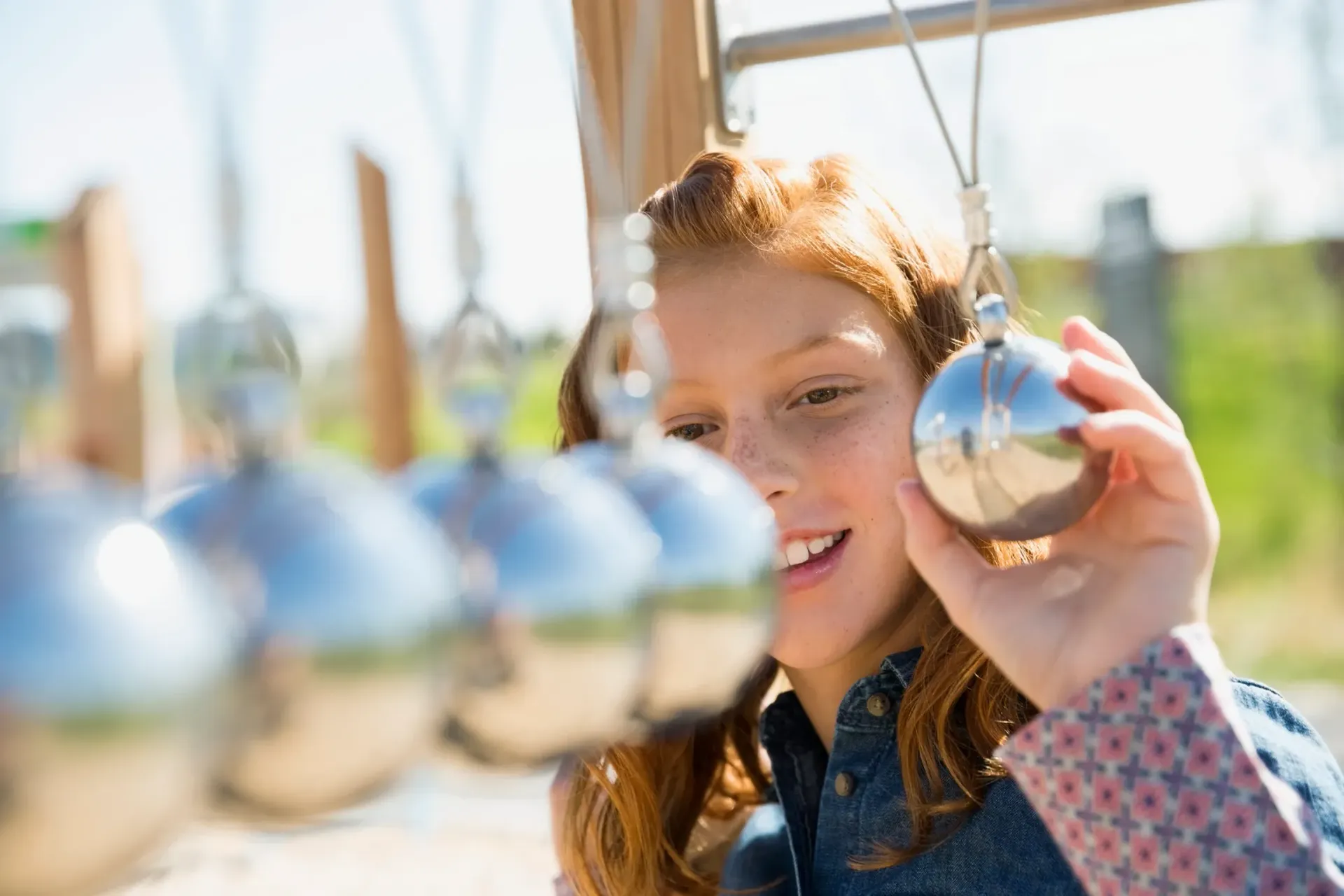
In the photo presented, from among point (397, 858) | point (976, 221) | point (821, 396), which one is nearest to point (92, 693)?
point (976, 221)

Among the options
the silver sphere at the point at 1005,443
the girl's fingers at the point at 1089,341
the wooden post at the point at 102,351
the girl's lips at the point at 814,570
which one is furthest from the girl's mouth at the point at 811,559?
the wooden post at the point at 102,351

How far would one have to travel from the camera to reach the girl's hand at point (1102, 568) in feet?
2.58

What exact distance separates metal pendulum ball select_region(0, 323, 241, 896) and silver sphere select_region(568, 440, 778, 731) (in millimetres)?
160

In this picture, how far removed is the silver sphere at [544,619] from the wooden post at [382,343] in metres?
0.35

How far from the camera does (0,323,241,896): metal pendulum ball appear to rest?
0.33m

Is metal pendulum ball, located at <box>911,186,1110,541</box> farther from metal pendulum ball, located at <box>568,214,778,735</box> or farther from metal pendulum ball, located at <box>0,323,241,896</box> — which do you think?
metal pendulum ball, located at <box>0,323,241,896</box>

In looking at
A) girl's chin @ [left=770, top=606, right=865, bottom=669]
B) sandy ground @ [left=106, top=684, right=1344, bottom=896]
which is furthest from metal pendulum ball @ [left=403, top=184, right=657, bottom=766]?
sandy ground @ [left=106, top=684, right=1344, bottom=896]

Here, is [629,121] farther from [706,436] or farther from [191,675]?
[706,436]

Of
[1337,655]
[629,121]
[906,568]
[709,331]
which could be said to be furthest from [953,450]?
[1337,655]

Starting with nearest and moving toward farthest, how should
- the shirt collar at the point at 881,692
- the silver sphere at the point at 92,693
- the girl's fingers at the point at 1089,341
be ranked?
the silver sphere at the point at 92,693 → the girl's fingers at the point at 1089,341 → the shirt collar at the point at 881,692

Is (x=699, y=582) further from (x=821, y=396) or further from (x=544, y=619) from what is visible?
(x=821, y=396)

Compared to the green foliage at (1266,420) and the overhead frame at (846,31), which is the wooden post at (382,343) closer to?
the overhead frame at (846,31)

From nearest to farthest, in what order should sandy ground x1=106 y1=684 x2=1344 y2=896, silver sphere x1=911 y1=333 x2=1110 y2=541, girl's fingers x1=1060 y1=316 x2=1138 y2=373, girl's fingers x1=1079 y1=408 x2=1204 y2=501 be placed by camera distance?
silver sphere x1=911 y1=333 x2=1110 y2=541 < girl's fingers x1=1079 y1=408 x2=1204 y2=501 < girl's fingers x1=1060 y1=316 x2=1138 y2=373 < sandy ground x1=106 y1=684 x2=1344 y2=896

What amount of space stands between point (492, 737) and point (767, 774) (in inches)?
41.1
